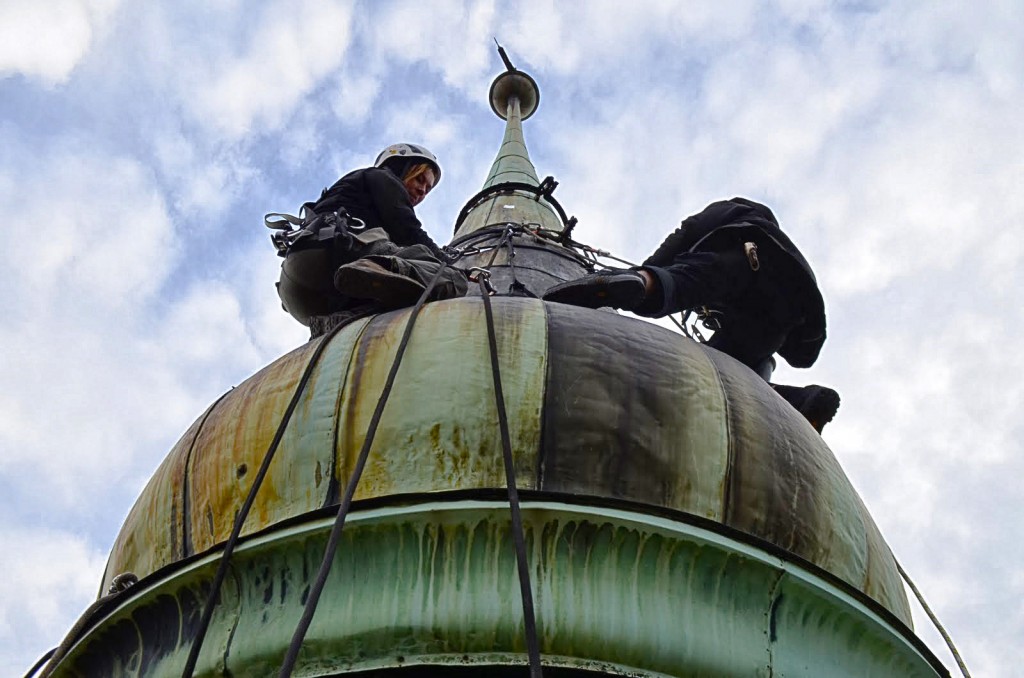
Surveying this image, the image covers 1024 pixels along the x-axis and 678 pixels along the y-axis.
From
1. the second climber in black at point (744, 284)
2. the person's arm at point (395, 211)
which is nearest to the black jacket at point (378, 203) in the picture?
the person's arm at point (395, 211)

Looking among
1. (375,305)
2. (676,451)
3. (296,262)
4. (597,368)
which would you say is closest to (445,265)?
(375,305)

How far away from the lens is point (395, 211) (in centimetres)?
924

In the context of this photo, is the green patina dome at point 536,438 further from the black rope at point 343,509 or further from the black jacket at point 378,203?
the black jacket at point 378,203

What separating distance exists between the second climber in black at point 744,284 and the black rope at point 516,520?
6.34ft

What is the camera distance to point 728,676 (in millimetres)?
5965

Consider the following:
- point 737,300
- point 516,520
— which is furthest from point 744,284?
point 516,520

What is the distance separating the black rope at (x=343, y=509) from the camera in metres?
4.99

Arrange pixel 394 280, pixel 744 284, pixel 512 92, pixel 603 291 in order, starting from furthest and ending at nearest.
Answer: pixel 512 92 → pixel 744 284 → pixel 603 291 → pixel 394 280

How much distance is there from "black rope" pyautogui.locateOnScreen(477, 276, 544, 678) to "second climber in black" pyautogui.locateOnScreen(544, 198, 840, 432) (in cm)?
193

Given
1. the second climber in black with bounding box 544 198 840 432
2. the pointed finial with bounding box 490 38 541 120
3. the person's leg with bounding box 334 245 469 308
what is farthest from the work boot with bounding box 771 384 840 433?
the pointed finial with bounding box 490 38 541 120

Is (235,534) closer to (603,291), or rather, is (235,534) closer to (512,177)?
(603,291)

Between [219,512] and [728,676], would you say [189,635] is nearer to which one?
[219,512]

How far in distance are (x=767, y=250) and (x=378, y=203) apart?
2621 millimetres

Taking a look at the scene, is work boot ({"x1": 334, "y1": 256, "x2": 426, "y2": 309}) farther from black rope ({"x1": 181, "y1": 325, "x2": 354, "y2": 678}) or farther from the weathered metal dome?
black rope ({"x1": 181, "y1": 325, "x2": 354, "y2": 678})
